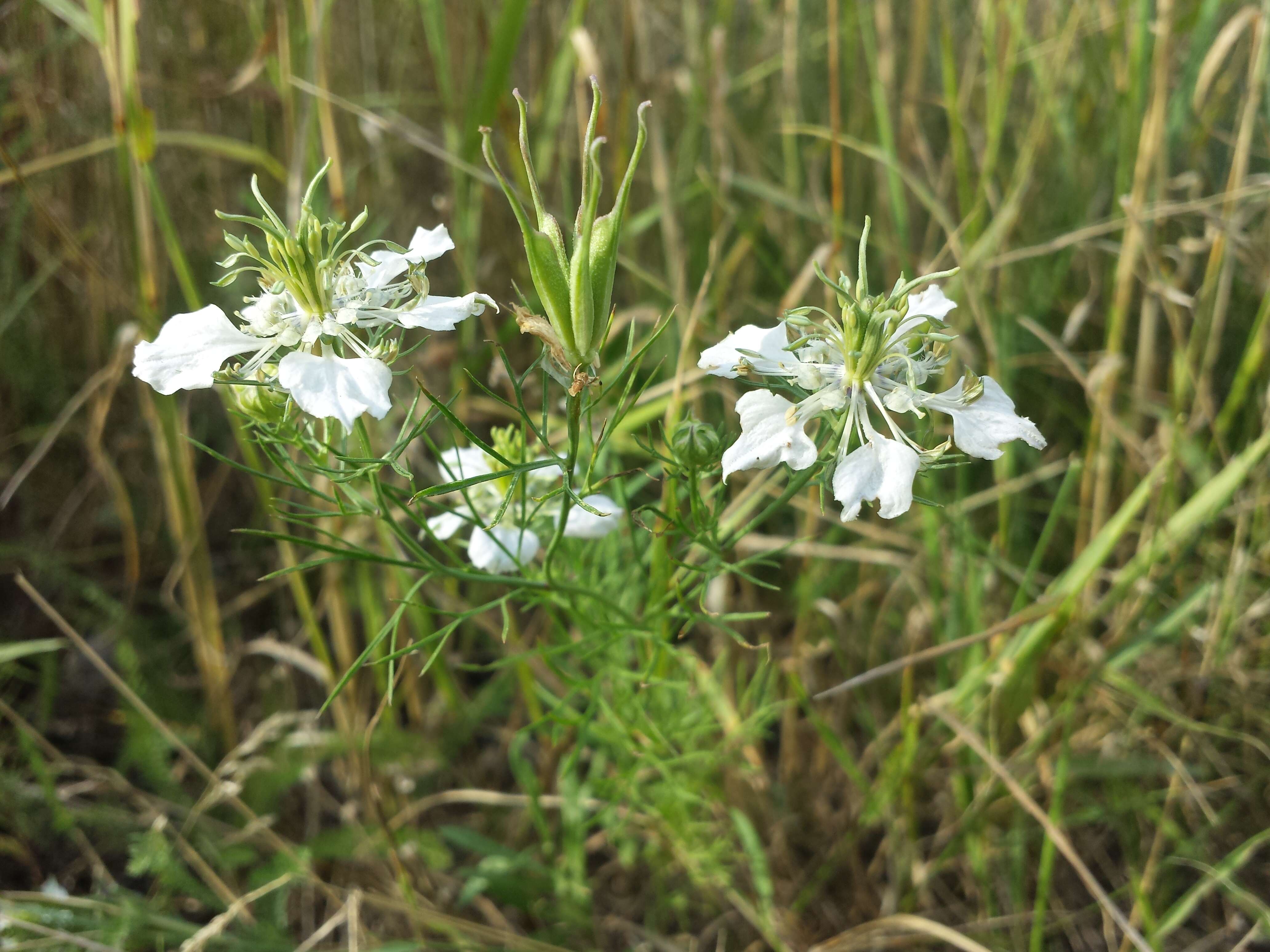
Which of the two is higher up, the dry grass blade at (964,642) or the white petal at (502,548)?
the white petal at (502,548)

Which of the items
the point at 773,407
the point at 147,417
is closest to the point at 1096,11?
the point at 773,407

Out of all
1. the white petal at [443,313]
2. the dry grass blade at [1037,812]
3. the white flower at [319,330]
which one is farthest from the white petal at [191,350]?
the dry grass blade at [1037,812]

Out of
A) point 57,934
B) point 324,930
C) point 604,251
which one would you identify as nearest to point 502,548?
point 604,251

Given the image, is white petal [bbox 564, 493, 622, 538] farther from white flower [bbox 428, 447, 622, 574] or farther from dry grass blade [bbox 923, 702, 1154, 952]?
dry grass blade [bbox 923, 702, 1154, 952]

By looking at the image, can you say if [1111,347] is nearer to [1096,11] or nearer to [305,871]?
[1096,11]

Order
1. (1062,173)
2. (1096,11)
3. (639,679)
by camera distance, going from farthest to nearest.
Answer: (1062,173), (1096,11), (639,679)

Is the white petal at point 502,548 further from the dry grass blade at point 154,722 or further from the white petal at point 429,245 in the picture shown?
the dry grass blade at point 154,722

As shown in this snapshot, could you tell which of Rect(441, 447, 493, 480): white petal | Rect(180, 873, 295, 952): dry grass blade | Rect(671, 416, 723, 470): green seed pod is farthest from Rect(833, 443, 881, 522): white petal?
Rect(180, 873, 295, 952): dry grass blade
